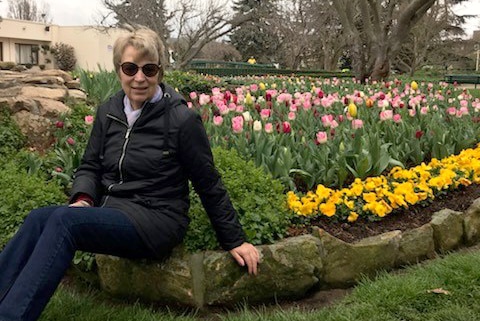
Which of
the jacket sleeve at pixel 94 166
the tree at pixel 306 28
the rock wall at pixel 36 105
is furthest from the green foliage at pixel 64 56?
the jacket sleeve at pixel 94 166

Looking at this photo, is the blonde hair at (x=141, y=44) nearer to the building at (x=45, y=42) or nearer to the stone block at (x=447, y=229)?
the stone block at (x=447, y=229)

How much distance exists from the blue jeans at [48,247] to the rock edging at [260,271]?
0.80 feet

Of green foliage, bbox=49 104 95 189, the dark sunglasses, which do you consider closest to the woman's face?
the dark sunglasses

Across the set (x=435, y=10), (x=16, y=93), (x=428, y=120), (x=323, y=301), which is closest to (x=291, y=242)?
(x=323, y=301)

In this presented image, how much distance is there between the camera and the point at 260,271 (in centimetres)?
250

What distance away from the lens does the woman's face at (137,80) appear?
7.56 feet

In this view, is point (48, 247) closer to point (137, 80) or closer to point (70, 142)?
point (137, 80)

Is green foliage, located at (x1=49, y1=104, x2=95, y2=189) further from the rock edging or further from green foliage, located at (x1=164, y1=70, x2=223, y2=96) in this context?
green foliage, located at (x1=164, y1=70, x2=223, y2=96)

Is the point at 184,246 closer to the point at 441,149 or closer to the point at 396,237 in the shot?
the point at 396,237

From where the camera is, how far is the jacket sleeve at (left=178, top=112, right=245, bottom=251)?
231 cm

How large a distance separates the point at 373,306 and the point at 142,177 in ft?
3.81

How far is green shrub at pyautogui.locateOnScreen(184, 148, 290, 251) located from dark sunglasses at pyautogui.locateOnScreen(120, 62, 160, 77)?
75 cm

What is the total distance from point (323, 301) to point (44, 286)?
4.38 ft

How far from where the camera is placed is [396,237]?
9.33 feet
